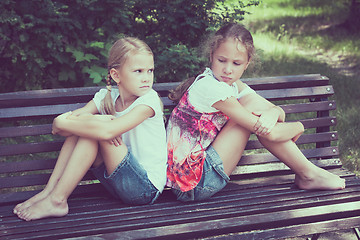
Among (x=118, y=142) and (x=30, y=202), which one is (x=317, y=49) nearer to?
(x=118, y=142)

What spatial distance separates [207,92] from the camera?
2689mm

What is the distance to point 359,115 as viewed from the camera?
5.07 metres

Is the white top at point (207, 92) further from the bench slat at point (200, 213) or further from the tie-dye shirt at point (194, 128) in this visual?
the bench slat at point (200, 213)

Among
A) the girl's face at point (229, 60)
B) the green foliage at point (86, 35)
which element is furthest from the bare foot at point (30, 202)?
the green foliage at point (86, 35)

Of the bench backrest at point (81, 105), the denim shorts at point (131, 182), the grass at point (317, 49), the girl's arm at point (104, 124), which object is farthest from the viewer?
the grass at point (317, 49)

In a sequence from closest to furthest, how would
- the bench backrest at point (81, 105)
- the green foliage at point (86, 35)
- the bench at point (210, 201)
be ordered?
the bench at point (210, 201) < the bench backrest at point (81, 105) < the green foliage at point (86, 35)

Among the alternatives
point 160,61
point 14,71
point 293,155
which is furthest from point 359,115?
point 14,71

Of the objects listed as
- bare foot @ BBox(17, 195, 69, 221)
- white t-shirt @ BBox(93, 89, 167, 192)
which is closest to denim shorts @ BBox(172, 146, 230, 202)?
white t-shirt @ BBox(93, 89, 167, 192)

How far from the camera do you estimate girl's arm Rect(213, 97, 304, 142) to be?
104 inches

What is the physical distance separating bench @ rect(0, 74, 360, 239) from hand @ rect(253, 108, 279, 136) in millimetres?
367

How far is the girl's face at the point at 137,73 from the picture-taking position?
2.65 m

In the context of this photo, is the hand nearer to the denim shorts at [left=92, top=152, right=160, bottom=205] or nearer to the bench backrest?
the bench backrest

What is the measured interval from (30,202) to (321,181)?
161cm

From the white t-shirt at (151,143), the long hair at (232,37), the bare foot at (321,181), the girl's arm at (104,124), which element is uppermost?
the long hair at (232,37)
